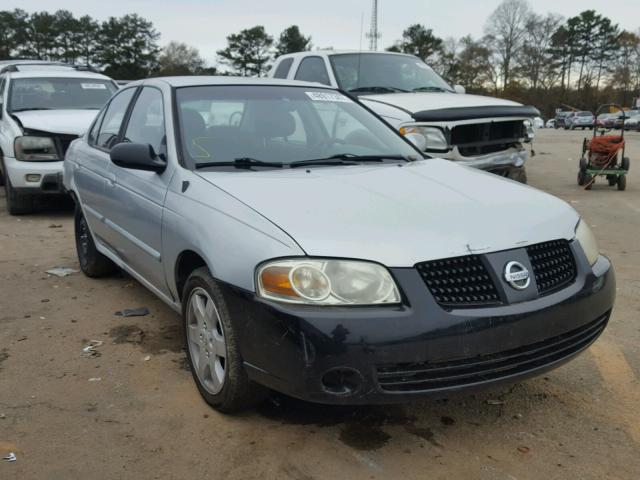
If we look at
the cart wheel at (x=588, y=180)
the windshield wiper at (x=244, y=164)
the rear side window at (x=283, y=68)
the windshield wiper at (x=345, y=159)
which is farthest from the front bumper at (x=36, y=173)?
the cart wheel at (x=588, y=180)

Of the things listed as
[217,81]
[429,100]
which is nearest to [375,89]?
[429,100]

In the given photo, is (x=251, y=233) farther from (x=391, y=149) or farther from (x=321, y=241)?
(x=391, y=149)

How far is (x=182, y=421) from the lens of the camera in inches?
117

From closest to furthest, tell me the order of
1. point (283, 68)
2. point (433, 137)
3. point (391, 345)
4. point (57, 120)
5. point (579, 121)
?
1. point (391, 345)
2. point (433, 137)
3. point (57, 120)
4. point (283, 68)
5. point (579, 121)

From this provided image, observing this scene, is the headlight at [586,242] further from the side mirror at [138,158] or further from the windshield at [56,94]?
the windshield at [56,94]

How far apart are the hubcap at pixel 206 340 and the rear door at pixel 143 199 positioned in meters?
0.49

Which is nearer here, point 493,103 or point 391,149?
point 391,149

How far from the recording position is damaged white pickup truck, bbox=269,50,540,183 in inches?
263

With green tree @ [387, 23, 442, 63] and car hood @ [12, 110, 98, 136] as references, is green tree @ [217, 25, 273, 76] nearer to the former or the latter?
green tree @ [387, 23, 442, 63]

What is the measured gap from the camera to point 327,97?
4.29 meters

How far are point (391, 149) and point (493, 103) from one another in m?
4.00

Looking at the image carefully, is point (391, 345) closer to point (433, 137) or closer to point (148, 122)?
point (148, 122)

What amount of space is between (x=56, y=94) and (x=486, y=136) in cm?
603

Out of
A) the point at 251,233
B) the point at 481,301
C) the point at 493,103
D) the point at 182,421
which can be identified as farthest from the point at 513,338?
the point at 493,103
